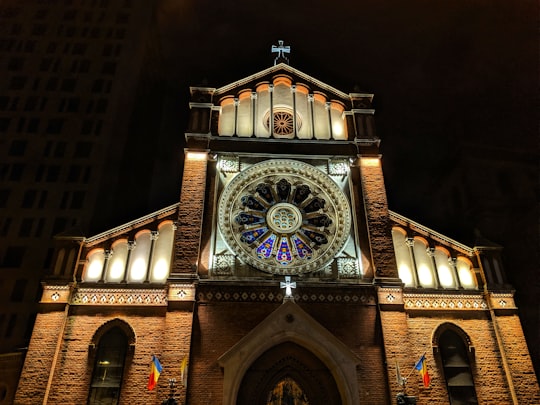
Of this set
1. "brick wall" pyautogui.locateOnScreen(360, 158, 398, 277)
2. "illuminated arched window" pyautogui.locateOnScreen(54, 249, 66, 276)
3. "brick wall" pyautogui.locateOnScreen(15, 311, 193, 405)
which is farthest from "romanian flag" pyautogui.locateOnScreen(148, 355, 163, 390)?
"brick wall" pyautogui.locateOnScreen(360, 158, 398, 277)

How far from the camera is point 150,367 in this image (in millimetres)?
15031

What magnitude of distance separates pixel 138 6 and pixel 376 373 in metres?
40.9

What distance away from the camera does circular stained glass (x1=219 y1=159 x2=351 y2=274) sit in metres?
17.5

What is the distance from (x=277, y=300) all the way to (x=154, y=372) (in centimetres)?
472

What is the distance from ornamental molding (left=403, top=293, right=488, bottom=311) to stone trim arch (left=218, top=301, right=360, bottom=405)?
3.18 m

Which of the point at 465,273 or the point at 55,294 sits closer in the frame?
the point at 55,294

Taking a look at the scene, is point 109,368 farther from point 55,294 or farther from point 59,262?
point 59,262

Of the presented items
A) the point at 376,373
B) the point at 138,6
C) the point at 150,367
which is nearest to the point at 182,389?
the point at 150,367

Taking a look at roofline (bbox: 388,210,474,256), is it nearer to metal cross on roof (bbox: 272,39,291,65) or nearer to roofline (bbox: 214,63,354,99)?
roofline (bbox: 214,63,354,99)

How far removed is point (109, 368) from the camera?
1515 centimetres

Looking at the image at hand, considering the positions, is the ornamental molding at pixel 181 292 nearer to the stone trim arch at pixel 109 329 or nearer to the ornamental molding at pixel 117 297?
the ornamental molding at pixel 117 297

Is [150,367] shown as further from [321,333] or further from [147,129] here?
[147,129]

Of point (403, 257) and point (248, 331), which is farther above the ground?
point (403, 257)

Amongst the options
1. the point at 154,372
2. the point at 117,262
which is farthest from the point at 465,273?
the point at 117,262
